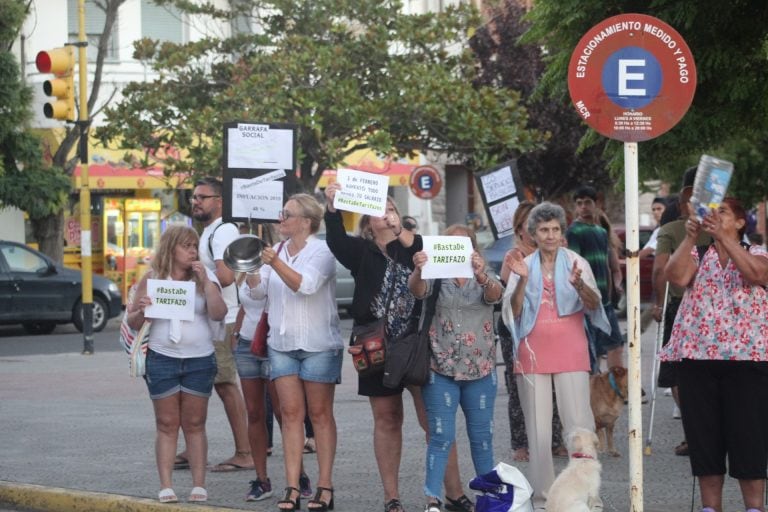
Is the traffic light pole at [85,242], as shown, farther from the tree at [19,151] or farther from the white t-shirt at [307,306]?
the white t-shirt at [307,306]

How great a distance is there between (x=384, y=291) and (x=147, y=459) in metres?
3.20

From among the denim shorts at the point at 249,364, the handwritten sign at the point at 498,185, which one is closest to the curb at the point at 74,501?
the denim shorts at the point at 249,364

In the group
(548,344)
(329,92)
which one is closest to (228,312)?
(548,344)

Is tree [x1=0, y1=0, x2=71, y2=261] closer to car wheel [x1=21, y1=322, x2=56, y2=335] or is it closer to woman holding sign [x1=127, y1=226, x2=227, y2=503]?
car wheel [x1=21, y1=322, x2=56, y2=335]

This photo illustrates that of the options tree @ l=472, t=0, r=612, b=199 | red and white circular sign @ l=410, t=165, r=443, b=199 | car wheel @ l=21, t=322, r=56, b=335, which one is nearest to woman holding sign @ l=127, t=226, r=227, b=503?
car wheel @ l=21, t=322, r=56, b=335

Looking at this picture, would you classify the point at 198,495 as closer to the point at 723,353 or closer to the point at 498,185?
the point at 723,353

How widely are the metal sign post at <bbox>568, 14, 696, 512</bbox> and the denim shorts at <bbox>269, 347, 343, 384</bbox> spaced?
192 cm

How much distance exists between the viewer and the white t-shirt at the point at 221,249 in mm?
9685

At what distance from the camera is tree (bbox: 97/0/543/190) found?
2692 cm

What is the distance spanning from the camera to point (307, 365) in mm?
8711

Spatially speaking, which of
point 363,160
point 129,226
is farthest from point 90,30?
point 363,160

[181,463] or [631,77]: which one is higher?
[631,77]

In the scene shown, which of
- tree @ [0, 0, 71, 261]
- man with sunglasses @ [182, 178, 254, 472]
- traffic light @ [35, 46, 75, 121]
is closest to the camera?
man with sunglasses @ [182, 178, 254, 472]

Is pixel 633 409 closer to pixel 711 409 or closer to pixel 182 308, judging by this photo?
pixel 711 409
